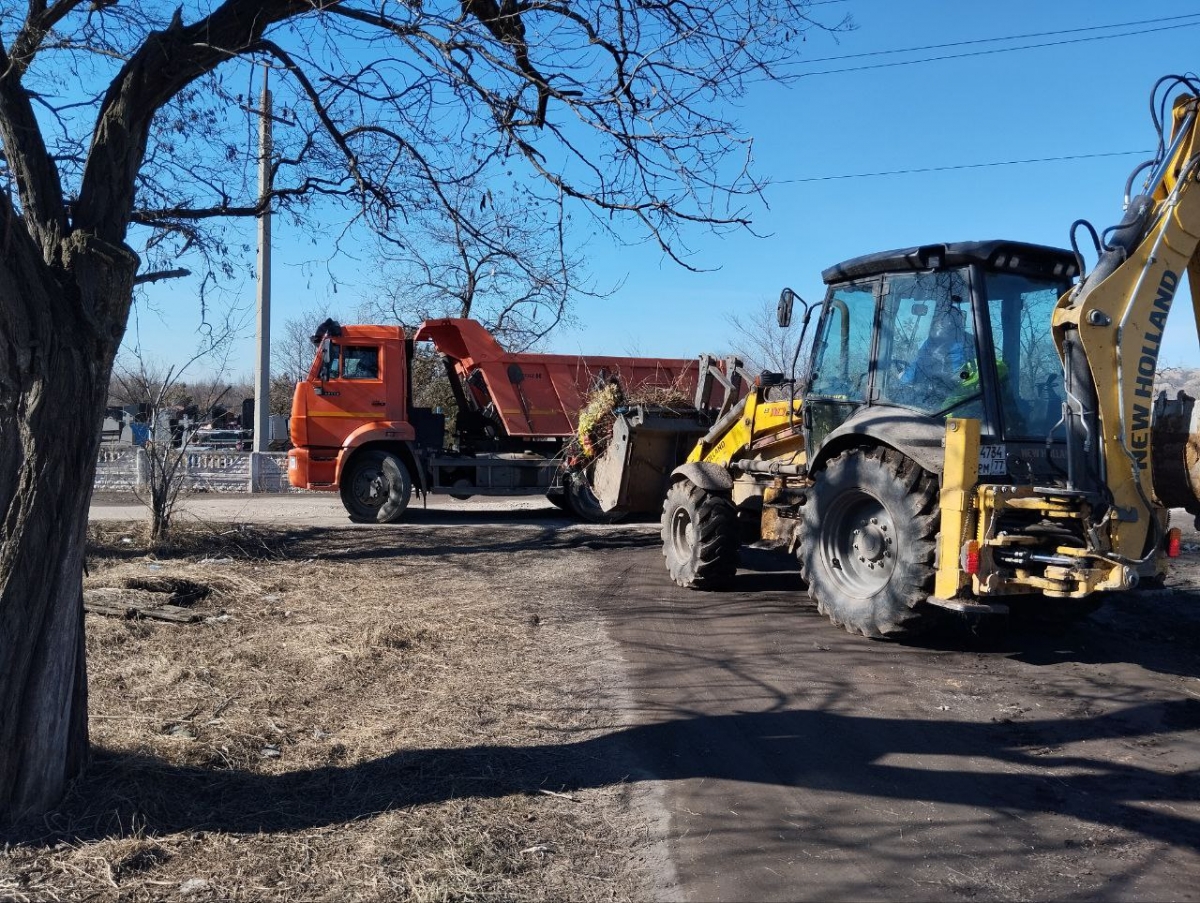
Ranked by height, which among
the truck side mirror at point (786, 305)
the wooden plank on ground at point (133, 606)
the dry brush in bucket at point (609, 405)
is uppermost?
the truck side mirror at point (786, 305)

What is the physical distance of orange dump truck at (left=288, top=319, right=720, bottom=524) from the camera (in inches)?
582

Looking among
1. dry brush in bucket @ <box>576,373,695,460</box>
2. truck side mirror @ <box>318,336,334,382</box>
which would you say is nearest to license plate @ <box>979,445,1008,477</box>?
dry brush in bucket @ <box>576,373,695,460</box>

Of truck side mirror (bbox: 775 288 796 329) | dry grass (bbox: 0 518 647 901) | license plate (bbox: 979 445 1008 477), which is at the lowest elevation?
dry grass (bbox: 0 518 647 901)

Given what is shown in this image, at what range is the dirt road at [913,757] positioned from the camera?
3627 mm

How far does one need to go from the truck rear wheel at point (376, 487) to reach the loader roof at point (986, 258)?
9.18 meters

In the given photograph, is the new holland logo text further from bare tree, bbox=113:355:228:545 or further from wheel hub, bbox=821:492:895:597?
bare tree, bbox=113:355:228:545

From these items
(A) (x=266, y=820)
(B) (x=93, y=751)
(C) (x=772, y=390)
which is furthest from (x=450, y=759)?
(C) (x=772, y=390)

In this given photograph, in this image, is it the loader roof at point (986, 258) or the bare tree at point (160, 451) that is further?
the bare tree at point (160, 451)

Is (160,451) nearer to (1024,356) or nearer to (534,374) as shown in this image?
(534,374)

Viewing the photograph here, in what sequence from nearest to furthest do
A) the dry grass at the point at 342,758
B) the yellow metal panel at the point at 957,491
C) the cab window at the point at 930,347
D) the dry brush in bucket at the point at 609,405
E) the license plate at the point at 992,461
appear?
the dry grass at the point at 342,758 → the yellow metal panel at the point at 957,491 → the license plate at the point at 992,461 → the cab window at the point at 930,347 → the dry brush in bucket at the point at 609,405

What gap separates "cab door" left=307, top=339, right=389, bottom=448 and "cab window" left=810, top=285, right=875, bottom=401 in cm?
845

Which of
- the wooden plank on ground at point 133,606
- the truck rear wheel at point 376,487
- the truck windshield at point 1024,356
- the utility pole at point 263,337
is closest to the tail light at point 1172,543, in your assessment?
the truck windshield at point 1024,356

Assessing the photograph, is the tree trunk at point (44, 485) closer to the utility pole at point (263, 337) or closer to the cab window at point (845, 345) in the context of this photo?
the cab window at point (845, 345)

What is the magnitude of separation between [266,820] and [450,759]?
0.90 metres
